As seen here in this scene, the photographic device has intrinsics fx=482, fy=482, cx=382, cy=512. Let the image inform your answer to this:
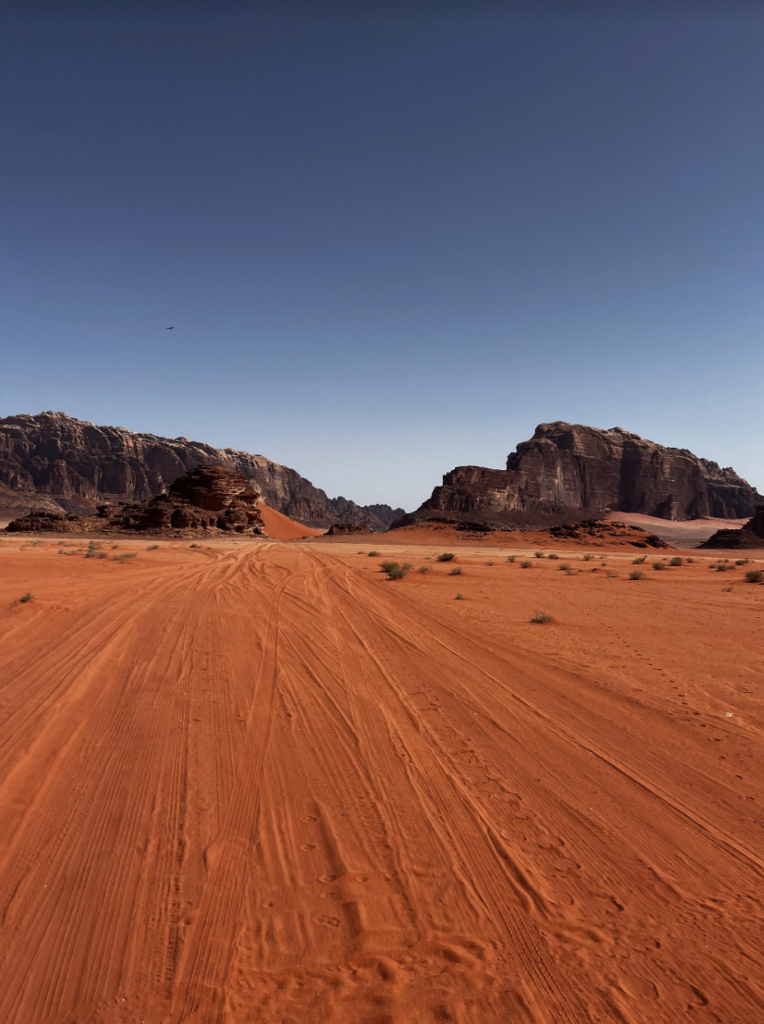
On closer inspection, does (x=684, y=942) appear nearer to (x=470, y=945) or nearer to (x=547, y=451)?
(x=470, y=945)

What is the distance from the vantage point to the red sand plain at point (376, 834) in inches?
97.0

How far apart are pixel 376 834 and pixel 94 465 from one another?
13470 cm

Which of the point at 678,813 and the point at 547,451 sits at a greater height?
the point at 547,451

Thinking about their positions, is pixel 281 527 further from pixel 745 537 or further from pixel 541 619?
pixel 541 619

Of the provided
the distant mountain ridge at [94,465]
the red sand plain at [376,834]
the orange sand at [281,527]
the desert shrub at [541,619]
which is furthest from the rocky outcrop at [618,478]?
the red sand plain at [376,834]

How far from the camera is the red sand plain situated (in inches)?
97.0

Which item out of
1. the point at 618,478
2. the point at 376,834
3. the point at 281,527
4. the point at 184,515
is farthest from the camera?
the point at 618,478

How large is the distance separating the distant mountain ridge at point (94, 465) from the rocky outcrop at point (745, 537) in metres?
96.2

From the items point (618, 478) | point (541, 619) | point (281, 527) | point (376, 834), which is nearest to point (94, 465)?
point (281, 527)

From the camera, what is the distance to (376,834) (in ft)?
11.8

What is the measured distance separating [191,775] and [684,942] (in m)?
3.80

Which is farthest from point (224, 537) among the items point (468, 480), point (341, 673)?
point (468, 480)

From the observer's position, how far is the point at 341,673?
7.12m

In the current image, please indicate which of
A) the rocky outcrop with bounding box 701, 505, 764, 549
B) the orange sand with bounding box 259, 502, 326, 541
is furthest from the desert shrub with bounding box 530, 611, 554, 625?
the orange sand with bounding box 259, 502, 326, 541
